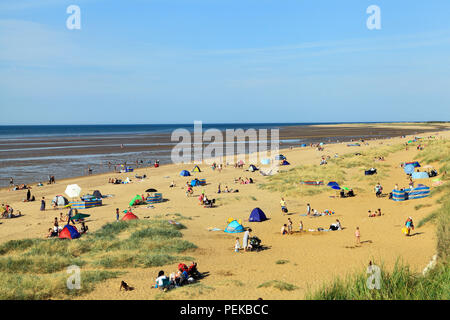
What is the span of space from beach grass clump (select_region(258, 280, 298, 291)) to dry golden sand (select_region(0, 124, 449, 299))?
24 centimetres

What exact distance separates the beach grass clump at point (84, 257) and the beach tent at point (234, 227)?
2.99m

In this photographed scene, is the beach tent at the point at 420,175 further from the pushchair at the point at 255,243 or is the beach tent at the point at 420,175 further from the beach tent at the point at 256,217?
the pushchair at the point at 255,243

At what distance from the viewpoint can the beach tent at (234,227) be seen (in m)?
22.0

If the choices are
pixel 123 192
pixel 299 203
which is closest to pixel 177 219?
pixel 299 203

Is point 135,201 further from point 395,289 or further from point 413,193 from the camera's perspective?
point 395,289

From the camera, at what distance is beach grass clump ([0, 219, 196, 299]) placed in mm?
13047

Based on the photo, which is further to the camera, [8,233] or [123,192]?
[123,192]

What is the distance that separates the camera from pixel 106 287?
1374 centimetres

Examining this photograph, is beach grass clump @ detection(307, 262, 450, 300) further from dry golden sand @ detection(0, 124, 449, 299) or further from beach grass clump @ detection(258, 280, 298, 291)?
beach grass clump @ detection(258, 280, 298, 291)
